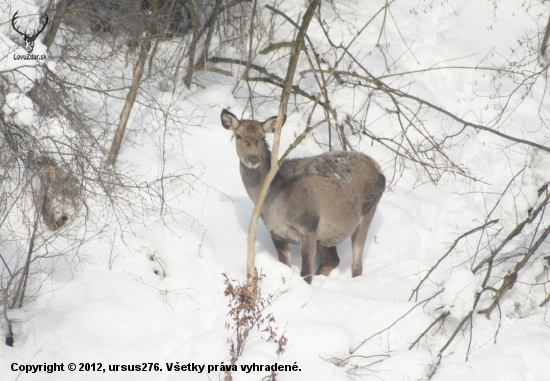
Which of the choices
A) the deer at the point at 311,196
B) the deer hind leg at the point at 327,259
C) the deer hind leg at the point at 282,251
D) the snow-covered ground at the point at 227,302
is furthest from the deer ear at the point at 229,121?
the deer hind leg at the point at 327,259

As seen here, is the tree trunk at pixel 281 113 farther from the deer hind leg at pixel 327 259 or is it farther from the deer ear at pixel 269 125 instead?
the deer hind leg at pixel 327 259

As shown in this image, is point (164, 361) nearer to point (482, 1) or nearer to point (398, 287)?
point (398, 287)

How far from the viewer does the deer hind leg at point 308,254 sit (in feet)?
25.8

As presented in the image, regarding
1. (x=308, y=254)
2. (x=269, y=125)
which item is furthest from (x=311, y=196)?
(x=269, y=125)

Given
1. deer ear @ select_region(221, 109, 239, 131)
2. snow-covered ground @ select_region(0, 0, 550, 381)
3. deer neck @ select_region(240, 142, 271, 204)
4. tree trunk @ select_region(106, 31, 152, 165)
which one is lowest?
snow-covered ground @ select_region(0, 0, 550, 381)

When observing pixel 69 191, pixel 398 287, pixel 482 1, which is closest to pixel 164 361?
pixel 69 191

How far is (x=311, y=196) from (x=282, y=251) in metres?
0.78

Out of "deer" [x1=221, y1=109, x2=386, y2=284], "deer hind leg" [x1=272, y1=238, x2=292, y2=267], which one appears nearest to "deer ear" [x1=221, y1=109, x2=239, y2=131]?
"deer" [x1=221, y1=109, x2=386, y2=284]

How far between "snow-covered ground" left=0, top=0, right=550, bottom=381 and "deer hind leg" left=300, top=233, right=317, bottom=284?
169mm

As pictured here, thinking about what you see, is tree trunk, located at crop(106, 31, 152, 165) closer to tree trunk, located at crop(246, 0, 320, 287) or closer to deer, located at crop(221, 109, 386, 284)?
deer, located at crop(221, 109, 386, 284)

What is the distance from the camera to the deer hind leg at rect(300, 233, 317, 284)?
7.88 metres

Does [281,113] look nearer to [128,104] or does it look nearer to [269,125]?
[269,125]

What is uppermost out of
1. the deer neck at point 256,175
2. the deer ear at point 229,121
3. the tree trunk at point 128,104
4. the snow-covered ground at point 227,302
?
the tree trunk at point 128,104

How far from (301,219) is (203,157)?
2304 millimetres
